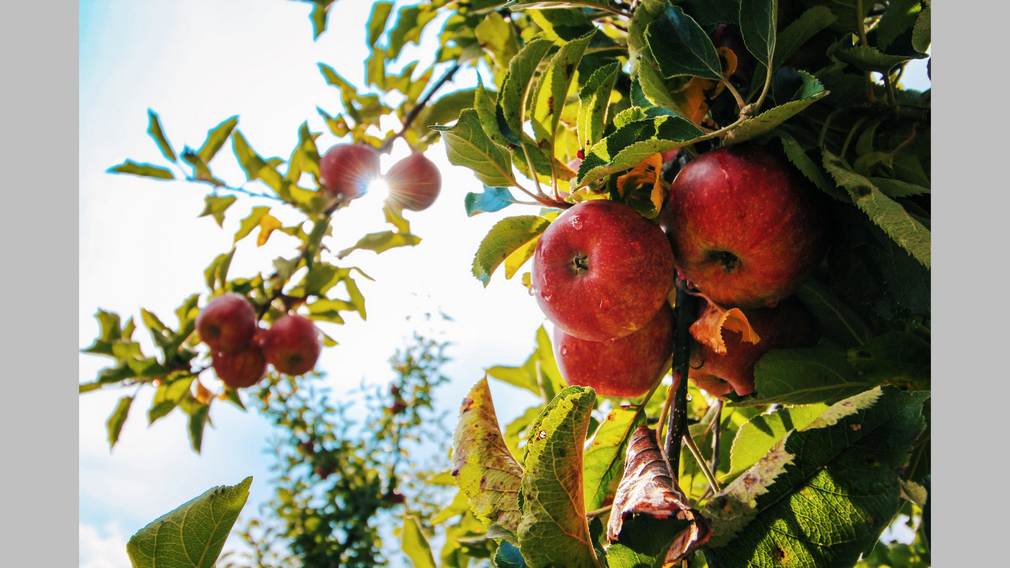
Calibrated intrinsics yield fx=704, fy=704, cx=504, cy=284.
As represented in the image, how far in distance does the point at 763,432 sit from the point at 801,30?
1.03 ft

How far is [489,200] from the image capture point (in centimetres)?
58

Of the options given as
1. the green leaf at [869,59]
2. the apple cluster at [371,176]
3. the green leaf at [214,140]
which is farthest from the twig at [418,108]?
Answer: the green leaf at [869,59]

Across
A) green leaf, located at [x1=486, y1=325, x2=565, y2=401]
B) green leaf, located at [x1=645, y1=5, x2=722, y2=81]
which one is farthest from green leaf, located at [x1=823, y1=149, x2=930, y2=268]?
green leaf, located at [x1=486, y1=325, x2=565, y2=401]

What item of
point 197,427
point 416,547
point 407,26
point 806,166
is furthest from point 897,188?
point 197,427

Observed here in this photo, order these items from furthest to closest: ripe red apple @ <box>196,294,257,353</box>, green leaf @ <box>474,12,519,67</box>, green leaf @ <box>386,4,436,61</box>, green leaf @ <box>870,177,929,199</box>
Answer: ripe red apple @ <box>196,294,257,353</box>
green leaf @ <box>386,4,436,61</box>
green leaf @ <box>474,12,519,67</box>
green leaf @ <box>870,177,929,199</box>

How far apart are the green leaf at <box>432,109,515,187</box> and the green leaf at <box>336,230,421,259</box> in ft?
3.07

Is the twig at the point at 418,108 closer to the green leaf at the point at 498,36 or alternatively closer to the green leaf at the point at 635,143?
the green leaf at the point at 498,36

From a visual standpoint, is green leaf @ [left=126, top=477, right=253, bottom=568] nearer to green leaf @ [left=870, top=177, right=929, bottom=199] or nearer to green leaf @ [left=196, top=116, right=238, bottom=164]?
green leaf @ [left=870, top=177, right=929, bottom=199]

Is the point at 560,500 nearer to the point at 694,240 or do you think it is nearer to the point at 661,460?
the point at 661,460

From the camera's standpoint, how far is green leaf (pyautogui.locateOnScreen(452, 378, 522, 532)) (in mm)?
424

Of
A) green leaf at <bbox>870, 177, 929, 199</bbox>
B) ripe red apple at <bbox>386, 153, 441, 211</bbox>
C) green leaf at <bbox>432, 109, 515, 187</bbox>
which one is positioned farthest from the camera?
ripe red apple at <bbox>386, 153, 441, 211</bbox>

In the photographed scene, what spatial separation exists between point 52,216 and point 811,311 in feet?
2.45

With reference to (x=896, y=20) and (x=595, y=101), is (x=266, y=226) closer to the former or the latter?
(x=595, y=101)

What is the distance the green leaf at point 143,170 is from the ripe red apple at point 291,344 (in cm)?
39
